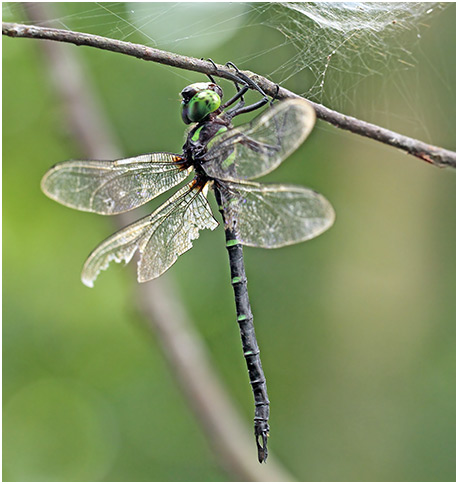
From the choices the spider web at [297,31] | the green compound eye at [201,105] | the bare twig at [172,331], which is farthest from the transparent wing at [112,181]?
the bare twig at [172,331]

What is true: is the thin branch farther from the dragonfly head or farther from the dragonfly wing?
the dragonfly wing

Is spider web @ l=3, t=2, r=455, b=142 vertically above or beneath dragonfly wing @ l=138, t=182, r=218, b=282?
above

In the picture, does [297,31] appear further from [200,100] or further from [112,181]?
[112,181]

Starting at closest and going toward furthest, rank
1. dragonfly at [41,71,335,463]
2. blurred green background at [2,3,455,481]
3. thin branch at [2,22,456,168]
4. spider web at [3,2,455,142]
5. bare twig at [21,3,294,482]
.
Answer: thin branch at [2,22,456,168] < dragonfly at [41,71,335,463] < spider web at [3,2,455,142] < bare twig at [21,3,294,482] < blurred green background at [2,3,455,481]

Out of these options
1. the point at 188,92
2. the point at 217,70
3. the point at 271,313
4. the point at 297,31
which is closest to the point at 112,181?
the point at 188,92

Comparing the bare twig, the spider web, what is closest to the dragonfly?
the spider web

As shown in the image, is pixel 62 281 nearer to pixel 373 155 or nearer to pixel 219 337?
pixel 219 337

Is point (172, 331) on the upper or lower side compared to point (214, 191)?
lower

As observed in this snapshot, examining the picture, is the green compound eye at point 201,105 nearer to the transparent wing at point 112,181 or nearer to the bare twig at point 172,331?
the transparent wing at point 112,181
